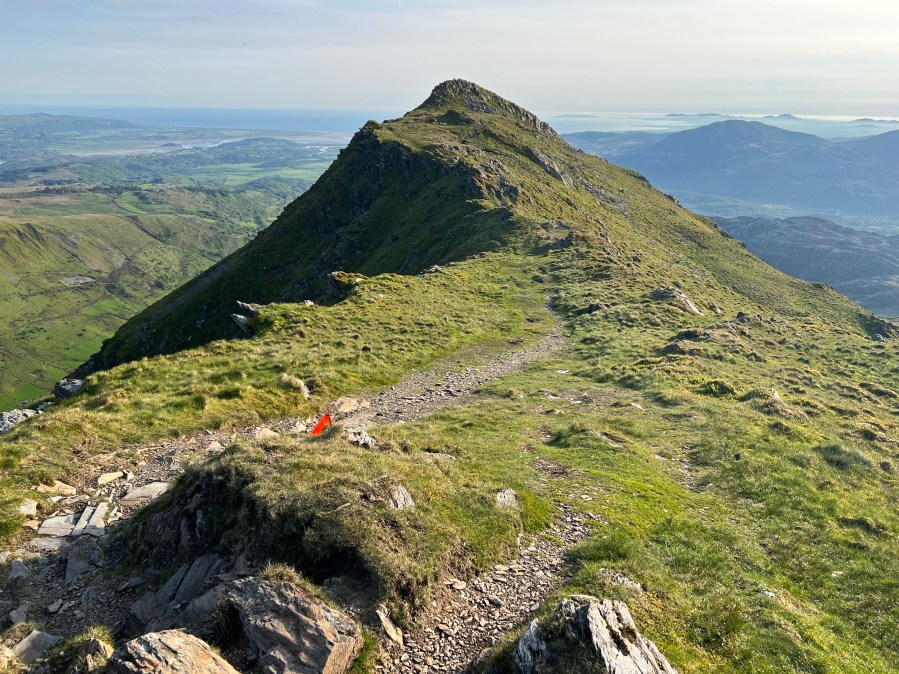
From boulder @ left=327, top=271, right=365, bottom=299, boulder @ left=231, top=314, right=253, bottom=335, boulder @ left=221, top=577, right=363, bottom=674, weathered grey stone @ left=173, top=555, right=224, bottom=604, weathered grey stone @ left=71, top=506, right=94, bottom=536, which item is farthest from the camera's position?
boulder @ left=327, top=271, right=365, bottom=299

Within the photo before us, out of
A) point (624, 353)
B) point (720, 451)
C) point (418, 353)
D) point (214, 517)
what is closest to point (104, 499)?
point (214, 517)

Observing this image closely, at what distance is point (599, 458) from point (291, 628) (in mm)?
14153

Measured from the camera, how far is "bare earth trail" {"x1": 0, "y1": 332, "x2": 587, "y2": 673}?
973 cm

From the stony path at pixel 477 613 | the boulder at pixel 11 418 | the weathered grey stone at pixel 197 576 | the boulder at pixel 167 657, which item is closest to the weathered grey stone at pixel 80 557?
the weathered grey stone at pixel 197 576

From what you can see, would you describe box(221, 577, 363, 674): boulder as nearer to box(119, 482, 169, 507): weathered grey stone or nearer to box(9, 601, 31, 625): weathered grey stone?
box(9, 601, 31, 625): weathered grey stone

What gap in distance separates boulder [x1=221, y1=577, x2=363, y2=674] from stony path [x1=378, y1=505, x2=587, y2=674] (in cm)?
93

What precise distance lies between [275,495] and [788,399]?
1290 inches

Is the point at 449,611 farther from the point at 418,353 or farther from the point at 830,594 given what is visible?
the point at 418,353

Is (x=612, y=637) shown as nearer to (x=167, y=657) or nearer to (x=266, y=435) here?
(x=167, y=657)

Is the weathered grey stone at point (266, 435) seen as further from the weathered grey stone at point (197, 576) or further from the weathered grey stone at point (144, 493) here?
the weathered grey stone at point (197, 576)

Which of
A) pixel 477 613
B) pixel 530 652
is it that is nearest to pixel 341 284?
pixel 477 613

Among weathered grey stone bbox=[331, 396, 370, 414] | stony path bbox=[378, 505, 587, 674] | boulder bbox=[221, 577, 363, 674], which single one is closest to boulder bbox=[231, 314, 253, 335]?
weathered grey stone bbox=[331, 396, 370, 414]

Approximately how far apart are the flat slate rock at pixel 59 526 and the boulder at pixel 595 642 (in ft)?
42.1

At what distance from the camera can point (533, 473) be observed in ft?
57.3
